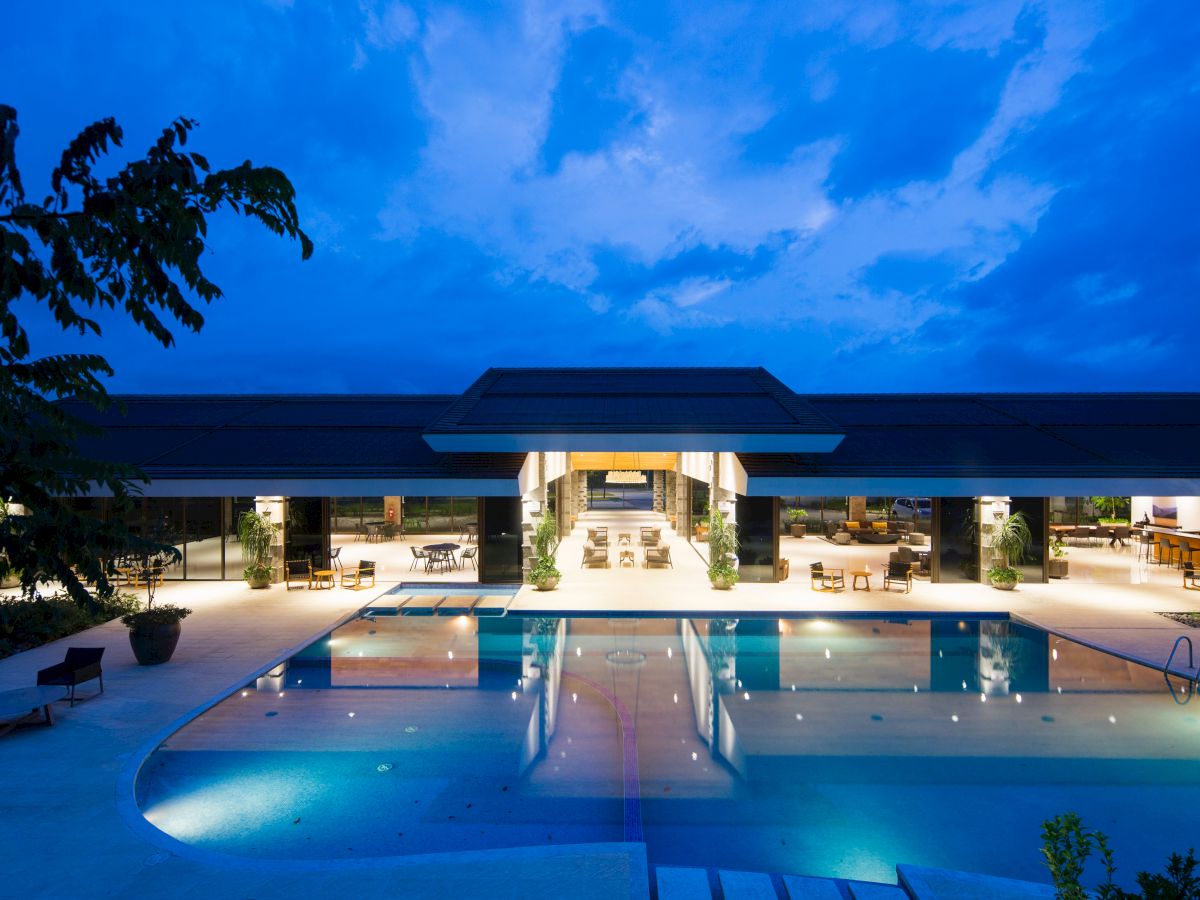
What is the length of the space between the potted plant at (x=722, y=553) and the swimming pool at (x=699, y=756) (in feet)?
12.5

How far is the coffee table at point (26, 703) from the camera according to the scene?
752cm

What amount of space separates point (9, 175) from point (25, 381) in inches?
32.6

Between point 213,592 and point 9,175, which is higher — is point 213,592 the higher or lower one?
the lower one

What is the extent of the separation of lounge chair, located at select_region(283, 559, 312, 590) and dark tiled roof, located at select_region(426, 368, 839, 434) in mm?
5317

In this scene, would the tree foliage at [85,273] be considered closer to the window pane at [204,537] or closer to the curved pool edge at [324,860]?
the curved pool edge at [324,860]

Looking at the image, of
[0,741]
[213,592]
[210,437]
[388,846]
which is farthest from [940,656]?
[210,437]

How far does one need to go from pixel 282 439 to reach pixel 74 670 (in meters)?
10.2

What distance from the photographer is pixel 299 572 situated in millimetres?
16297

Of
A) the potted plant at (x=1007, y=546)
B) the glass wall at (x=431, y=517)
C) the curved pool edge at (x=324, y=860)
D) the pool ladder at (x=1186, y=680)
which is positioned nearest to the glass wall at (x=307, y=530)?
the glass wall at (x=431, y=517)

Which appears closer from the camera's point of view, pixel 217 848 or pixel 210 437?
pixel 217 848

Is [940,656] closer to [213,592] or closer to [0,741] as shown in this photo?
[0,741]

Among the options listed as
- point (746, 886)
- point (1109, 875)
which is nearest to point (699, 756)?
point (746, 886)

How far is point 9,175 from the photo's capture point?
89.6 inches

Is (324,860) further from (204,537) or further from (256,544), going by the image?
(204,537)
